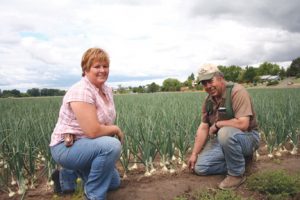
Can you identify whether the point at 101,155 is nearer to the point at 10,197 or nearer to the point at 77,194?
the point at 77,194

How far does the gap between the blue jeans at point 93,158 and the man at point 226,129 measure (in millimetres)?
1004

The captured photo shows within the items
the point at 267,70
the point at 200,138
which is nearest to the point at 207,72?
the point at 200,138

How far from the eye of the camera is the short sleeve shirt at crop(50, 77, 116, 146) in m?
2.24

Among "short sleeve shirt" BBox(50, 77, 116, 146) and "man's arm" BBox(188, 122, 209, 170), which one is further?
"man's arm" BBox(188, 122, 209, 170)

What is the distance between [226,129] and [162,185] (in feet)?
2.46

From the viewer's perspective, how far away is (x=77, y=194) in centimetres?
255

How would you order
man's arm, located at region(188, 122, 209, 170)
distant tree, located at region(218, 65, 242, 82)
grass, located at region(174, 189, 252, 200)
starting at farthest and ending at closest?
distant tree, located at region(218, 65, 242, 82), man's arm, located at region(188, 122, 209, 170), grass, located at region(174, 189, 252, 200)

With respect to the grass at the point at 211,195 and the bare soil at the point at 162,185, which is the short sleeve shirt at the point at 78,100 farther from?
the grass at the point at 211,195

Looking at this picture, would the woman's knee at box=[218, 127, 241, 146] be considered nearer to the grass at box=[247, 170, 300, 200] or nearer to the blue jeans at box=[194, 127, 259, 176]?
the blue jeans at box=[194, 127, 259, 176]

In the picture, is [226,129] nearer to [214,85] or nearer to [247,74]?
[214,85]

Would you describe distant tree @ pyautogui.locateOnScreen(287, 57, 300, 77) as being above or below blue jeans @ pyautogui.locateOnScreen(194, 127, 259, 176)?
above

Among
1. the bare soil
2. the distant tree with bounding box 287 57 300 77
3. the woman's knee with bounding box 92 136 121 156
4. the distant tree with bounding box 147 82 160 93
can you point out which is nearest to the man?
the bare soil

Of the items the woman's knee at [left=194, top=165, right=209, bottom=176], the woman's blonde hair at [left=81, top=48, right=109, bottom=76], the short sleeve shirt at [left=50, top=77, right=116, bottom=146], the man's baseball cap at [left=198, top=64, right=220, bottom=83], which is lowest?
the woman's knee at [left=194, top=165, right=209, bottom=176]

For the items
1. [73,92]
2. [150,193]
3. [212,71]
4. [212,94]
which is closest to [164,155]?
[150,193]
